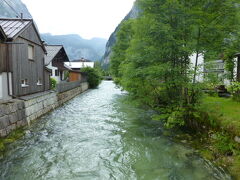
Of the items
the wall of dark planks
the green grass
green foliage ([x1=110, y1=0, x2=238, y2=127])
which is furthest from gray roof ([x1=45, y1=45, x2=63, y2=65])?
the green grass

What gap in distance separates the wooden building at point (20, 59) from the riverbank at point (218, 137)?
31.2 feet

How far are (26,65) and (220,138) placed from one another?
38.5ft

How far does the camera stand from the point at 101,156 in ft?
19.6

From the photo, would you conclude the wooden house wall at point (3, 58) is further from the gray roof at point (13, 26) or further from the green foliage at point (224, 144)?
the green foliage at point (224, 144)

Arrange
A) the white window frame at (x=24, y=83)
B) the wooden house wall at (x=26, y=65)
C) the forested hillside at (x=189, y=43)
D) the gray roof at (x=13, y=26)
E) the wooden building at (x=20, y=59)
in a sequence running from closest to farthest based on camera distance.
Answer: the forested hillside at (x=189, y=43)
the wooden building at (x=20, y=59)
the gray roof at (x=13, y=26)
the wooden house wall at (x=26, y=65)
the white window frame at (x=24, y=83)

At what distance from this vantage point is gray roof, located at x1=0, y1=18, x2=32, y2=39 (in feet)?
34.6

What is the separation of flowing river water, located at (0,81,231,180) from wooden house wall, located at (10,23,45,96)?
11.8 ft

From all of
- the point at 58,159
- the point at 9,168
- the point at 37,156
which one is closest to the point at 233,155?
the point at 58,159

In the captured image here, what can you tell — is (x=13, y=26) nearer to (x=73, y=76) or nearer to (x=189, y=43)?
(x=189, y=43)

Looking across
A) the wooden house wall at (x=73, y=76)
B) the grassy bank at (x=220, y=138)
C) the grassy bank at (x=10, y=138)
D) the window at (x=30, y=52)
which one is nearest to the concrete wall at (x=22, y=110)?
the grassy bank at (x=10, y=138)

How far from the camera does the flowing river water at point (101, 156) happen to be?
15.9ft

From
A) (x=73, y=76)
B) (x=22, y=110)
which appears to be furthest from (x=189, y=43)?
(x=73, y=76)

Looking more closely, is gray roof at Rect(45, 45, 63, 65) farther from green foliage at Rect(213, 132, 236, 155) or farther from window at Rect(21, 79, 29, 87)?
green foliage at Rect(213, 132, 236, 155)

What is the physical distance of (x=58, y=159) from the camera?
573cm
